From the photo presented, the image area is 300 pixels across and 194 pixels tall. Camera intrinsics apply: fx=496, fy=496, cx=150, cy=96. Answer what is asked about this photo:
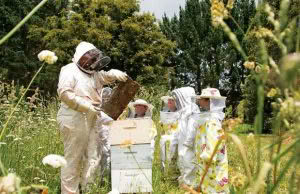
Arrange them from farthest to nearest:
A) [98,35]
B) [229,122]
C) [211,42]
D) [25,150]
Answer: [211,42], [98,35], [25,150], [229,122]

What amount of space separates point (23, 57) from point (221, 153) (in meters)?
23.5

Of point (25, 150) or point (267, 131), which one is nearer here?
point (25, 150)

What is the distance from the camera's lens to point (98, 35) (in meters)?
23.9

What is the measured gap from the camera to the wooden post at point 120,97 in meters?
6.91

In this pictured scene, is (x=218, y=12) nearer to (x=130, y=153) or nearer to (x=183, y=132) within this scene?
(x=130, y=153)

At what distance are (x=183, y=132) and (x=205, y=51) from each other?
20002 millimetres

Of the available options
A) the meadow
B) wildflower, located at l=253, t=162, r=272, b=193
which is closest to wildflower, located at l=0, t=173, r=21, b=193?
wildflower, located at l=253, t=162, r=272, b=193

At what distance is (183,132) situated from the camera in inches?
307

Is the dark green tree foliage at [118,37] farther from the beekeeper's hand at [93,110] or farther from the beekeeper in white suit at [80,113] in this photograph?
the beekeeper's hand at [93,110]

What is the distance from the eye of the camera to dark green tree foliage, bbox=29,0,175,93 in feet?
78.7

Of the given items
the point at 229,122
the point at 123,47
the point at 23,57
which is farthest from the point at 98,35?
the point at 229,122

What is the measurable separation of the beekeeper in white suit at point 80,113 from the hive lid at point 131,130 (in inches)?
12.4

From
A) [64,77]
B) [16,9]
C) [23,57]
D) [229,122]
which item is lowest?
[229,122]

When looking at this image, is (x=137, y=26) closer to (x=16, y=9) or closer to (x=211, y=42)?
(x=211, y=42)
